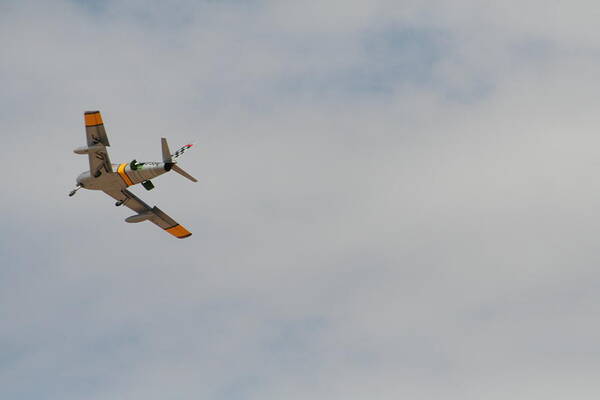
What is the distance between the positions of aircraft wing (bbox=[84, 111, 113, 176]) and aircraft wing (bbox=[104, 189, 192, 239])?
538 centimetres

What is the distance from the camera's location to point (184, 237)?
12106cm

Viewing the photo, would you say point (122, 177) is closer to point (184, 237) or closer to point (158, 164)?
point (158, 164)

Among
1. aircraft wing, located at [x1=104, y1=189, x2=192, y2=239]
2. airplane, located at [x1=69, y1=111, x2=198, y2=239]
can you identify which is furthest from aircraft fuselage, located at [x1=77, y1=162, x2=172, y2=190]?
aircraft wing, located at [x1=104, y1=189, x2=192, y2=239]

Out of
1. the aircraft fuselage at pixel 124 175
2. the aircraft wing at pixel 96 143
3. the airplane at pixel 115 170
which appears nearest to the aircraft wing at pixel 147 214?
the airplane at pixel 115 170

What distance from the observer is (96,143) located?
341 ft

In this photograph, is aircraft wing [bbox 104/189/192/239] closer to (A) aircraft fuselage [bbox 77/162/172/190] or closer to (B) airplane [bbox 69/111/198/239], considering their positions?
(B) airplane [bbox 69/111/198/239]

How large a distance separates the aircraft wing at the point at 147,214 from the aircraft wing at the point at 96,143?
5.38 meters

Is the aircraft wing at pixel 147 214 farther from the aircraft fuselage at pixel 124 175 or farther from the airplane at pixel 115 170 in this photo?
the aircraft fuselage at pixel 124 175

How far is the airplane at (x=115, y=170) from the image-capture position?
103 meters

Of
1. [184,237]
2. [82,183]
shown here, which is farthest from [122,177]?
[184,237]

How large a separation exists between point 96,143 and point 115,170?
15.3 feet

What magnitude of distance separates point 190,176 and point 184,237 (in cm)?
1768

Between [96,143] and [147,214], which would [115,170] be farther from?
[147,214]

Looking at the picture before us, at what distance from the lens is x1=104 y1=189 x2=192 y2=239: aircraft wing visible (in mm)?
113750
